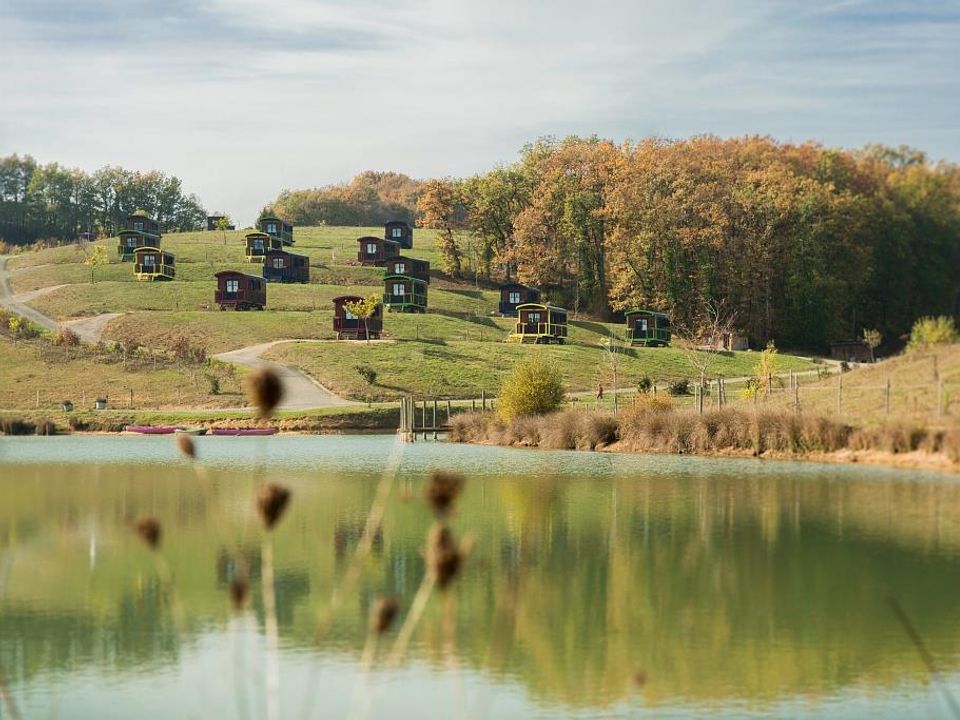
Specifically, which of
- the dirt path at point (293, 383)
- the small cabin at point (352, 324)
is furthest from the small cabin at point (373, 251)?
the dirt path at point (293, 383)

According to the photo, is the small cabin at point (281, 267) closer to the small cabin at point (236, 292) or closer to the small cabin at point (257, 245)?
the small cabin at point (257, 245)

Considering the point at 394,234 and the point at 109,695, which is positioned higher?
the point at 394,234

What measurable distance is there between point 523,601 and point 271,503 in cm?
1367

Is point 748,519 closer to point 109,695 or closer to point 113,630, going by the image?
point 113,630

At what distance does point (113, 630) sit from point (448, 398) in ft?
172

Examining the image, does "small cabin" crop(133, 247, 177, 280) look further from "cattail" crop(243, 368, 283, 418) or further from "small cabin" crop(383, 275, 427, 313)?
"cattail" crop(243, 368, 283, 418)

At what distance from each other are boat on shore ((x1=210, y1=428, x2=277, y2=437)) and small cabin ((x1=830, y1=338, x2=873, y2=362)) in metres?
48.5

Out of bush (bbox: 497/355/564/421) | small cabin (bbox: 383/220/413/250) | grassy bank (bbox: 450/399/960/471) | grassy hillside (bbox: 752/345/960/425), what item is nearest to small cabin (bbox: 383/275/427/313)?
small cabin (bbox: 383/220/413/250)

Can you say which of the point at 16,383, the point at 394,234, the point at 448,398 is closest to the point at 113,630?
the point at 448,398

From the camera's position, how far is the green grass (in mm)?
70125

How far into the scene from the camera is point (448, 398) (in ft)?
224

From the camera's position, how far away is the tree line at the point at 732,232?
97.7 m

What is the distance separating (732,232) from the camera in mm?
99250

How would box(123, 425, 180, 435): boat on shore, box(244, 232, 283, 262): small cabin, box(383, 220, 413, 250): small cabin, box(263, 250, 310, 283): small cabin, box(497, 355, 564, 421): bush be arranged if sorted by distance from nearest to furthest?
box(497, 355, 564, 421): bush < box(123, 425, 180, 435): boat on shore < box(263, 250, 310, 283): small cabin < box(244, 232, 283, 262): small cabin < box(383, 220, 413, 250): small cabin
